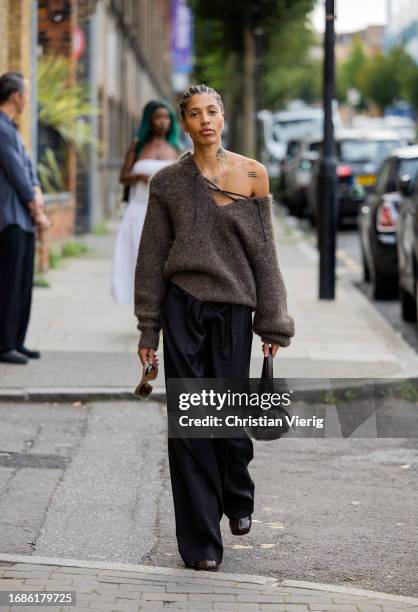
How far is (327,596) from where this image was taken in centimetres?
492

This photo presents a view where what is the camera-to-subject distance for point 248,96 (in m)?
42.4

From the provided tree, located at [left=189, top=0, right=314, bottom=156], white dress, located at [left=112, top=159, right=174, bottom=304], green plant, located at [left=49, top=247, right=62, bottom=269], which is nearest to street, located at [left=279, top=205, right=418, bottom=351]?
white dress, located at [left=112, top=159, right=174, bottom=304]

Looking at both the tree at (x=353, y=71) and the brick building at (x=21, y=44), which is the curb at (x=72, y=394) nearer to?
the brick building at (x=21, y=44)

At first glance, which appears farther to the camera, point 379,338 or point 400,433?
point 379,338

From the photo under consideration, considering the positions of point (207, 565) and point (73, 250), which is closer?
point (207, 565)

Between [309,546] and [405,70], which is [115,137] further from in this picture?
[405,70]

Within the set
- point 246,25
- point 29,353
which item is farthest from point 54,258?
point 246,25

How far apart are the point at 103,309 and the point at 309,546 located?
A: 8.08m

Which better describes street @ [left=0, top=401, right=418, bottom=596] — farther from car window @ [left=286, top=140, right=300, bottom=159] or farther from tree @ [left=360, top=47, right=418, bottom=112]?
tree @ [left=360, top=47, right=418, bottom=112]

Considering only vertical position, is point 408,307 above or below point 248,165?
below

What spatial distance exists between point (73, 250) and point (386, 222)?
6.40m

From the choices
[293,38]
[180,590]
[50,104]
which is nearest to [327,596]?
[180,590]

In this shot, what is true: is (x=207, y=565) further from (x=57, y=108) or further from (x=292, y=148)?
(x=292, y=148)

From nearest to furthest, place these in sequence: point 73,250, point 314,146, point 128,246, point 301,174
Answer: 1. point 128,246
2. point 73,250
3. point 301,174
4. point 314,146
